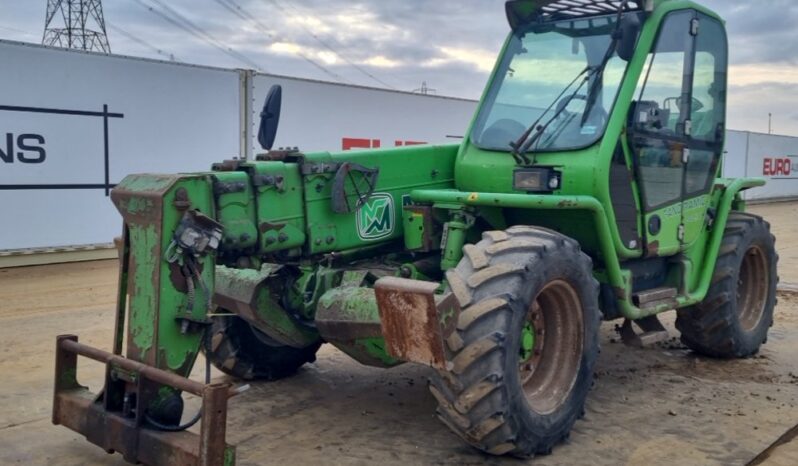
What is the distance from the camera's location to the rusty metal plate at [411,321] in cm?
384

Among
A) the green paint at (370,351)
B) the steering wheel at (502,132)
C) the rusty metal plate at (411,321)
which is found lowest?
the green paint at (370,351)

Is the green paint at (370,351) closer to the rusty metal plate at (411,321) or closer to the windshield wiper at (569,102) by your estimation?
the rusty metal plate at (411,321)

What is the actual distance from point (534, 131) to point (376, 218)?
1.20 meters

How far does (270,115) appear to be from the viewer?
4.38 m

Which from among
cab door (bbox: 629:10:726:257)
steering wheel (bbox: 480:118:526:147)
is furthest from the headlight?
cab door (bbox: 629:10:726:257)

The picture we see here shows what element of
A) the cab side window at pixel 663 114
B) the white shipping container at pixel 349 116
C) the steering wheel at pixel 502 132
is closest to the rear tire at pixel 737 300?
the cab side window at pixel 663 114

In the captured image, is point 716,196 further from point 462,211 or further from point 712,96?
point 462,211

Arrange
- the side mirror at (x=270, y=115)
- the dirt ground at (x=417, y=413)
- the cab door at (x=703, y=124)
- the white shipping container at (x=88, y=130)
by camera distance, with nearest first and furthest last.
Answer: the side mirror at (x=270, y=115), the dirt ground at (x=417, y=413), the cab door at (x=703, y=124), the white shipping container at (x=88, y=130)

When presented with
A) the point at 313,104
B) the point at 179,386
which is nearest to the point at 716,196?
the point at 179,386

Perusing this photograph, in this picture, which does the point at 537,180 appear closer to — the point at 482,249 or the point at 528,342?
the point at 482,249

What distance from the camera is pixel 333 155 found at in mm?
4910

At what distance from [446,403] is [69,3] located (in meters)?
35.5

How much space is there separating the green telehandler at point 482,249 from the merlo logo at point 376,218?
1 cm

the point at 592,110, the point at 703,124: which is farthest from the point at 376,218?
the point at 703,124
